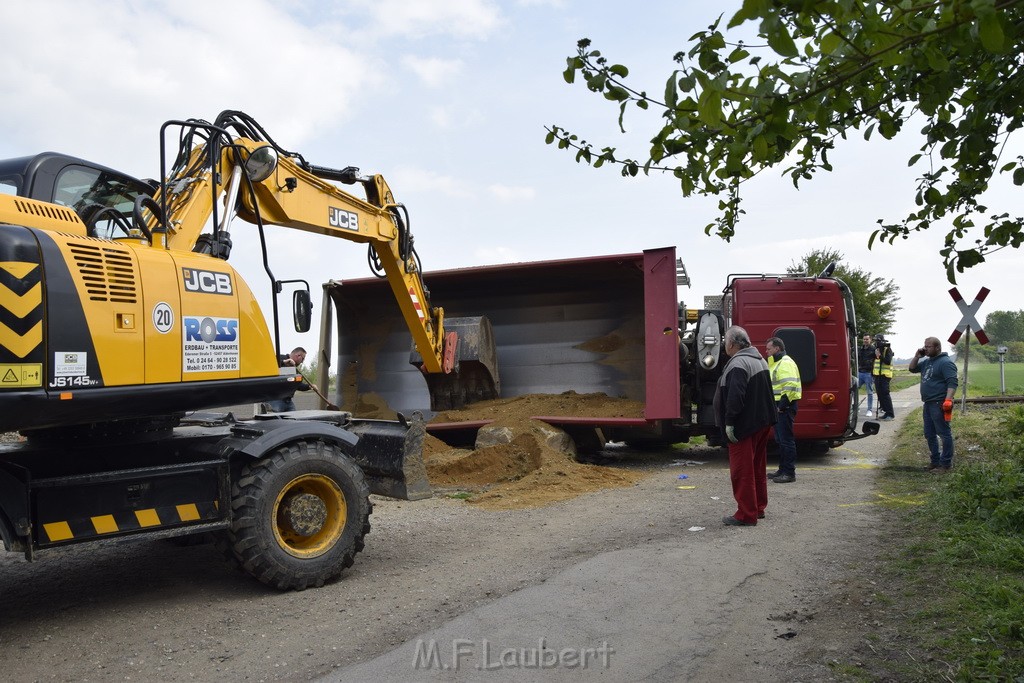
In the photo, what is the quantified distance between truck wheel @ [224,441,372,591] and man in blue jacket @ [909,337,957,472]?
7.04 meters

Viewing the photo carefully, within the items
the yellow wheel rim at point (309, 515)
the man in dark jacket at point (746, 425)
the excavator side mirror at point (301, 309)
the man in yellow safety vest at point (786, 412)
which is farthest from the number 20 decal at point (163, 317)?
the man in yellow safety vest at point (786, 412)

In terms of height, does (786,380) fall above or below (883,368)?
below

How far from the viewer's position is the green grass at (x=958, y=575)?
3926 millimetres

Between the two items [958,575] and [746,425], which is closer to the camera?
[958,575]

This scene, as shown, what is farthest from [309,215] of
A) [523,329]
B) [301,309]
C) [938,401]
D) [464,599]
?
[938,401]

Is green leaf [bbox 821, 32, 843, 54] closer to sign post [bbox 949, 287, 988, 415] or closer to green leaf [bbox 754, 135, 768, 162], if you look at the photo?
green leaf [bbox 754, 135, 768, 162]

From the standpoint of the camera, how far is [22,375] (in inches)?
178

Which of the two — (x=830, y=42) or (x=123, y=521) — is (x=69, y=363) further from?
(x=830, y=42)

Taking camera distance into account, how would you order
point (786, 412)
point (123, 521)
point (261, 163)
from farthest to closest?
point (786, 412) < point (261, 163) < point (123, 521)

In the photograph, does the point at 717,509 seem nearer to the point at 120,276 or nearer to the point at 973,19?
the point at 120,276

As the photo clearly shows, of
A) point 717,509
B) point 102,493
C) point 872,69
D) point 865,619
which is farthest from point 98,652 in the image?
point 717,509

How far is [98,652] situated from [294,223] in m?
3.84

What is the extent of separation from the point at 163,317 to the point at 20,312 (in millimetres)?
811

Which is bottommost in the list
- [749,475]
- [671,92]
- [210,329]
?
[749,475]
